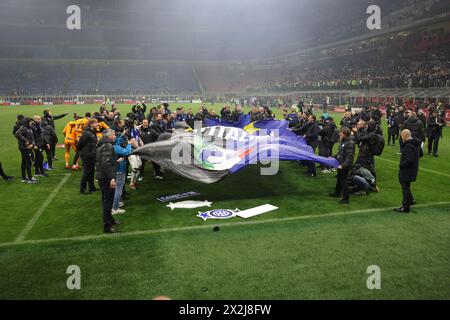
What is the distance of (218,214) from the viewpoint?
848cm

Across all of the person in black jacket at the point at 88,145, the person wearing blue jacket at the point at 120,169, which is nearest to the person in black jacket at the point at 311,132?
the person wearing blue jacket at the point at 120,169

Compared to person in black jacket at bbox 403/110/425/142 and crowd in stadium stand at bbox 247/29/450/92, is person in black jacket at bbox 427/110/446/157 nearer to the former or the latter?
person in black jacket at bbox 403/110/425/142

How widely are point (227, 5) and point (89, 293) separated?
3504 inches

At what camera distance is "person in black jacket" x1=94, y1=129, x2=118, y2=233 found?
23.9ft

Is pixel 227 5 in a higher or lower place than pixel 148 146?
higher

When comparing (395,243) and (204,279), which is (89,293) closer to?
(204,279)

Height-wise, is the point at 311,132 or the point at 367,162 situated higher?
the point at 311,132

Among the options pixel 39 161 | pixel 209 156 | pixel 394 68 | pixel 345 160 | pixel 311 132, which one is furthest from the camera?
pixel 394 68

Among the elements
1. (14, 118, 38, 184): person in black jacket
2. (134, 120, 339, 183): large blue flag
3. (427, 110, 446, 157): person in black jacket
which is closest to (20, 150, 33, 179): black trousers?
(14, 118, 38, 184): person in black jacket

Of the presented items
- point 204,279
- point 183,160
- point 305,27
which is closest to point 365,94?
point 183,160

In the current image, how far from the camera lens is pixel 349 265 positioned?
6.00 m

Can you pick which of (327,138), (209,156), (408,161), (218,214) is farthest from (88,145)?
(408,161)

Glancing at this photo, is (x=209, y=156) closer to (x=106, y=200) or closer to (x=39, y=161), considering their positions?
(x=106, y=200)

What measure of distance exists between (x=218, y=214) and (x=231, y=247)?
72.8 inches
